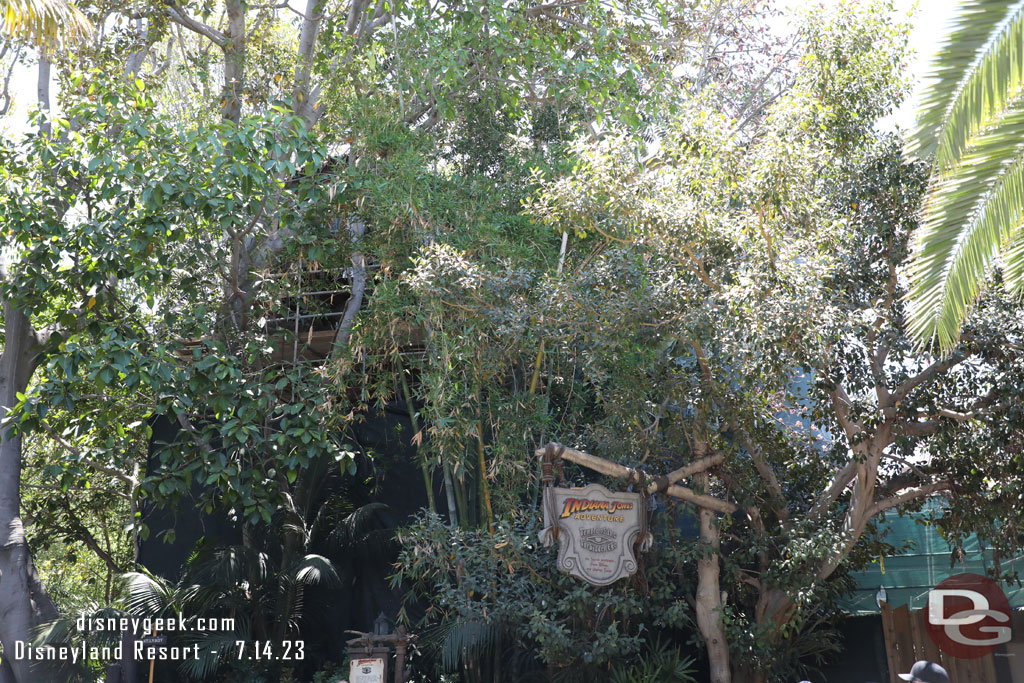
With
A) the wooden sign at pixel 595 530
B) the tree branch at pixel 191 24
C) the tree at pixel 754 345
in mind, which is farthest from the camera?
the tree branch at pixel 191 24

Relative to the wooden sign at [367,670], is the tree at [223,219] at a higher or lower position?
higher

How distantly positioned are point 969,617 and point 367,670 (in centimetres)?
601

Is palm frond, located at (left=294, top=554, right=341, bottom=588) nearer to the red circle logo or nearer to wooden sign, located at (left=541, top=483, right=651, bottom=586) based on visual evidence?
wooden sign, located at (left=541, top=483, right=651, bottom=586)

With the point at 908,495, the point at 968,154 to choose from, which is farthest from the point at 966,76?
the point at 908,495

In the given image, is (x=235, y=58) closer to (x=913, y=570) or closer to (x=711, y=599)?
(x=711, y=599)

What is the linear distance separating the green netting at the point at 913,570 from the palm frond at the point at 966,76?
241 inches

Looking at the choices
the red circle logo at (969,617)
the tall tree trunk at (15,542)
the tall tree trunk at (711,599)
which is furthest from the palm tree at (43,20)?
the red circle logo at (969,617)

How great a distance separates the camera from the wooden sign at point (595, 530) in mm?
7809

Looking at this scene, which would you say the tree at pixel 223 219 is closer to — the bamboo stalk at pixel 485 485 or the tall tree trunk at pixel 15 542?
the tall tree trunk at pixel 15 542

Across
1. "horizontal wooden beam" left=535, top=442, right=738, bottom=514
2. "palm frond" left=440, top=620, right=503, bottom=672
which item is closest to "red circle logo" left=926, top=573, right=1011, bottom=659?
"horizontal wooden beam" left=535, top=442, right=738, bottom=514

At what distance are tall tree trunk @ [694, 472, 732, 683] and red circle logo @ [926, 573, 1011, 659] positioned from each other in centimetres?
235

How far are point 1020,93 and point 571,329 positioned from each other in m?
3.79

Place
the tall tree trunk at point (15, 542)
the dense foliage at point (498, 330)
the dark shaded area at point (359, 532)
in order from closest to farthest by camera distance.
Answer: the dense foliage at point (498, 330), the tall tree trunk at point (15, 542), the dark shaded area at point (359, 532)

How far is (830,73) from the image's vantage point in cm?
806
